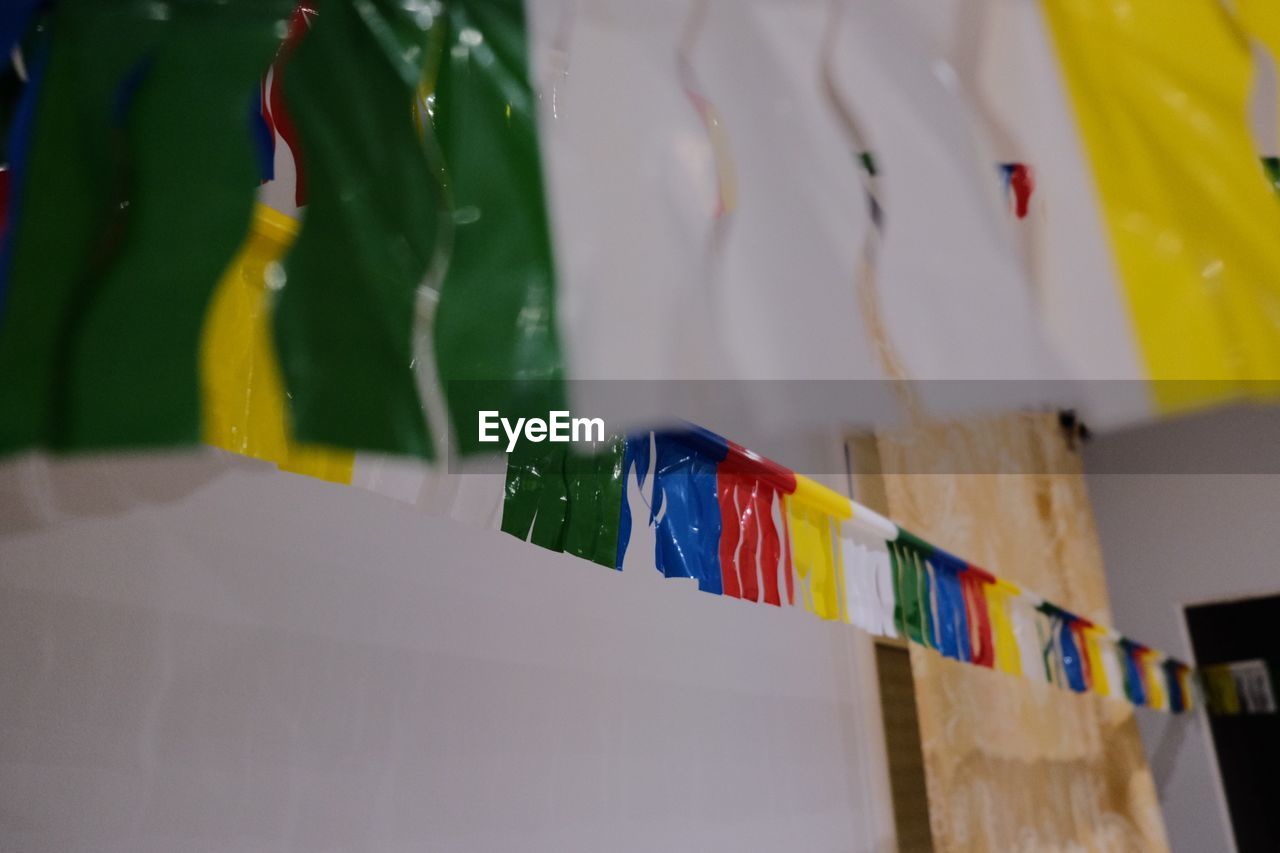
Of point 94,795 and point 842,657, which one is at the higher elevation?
point 842,657

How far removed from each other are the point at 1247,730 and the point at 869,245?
444cm

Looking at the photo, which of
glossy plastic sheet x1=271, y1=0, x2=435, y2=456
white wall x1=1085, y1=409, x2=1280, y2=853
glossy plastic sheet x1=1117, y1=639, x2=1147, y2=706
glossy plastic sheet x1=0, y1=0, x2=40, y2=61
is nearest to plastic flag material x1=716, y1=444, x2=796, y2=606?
glossy plastic sheet x1=271, y1=0, x2=435, y2=456

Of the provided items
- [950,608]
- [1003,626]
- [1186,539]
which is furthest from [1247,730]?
[950,608]

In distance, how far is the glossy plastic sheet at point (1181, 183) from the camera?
2.28ft

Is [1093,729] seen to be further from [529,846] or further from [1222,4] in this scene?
[1222,4]

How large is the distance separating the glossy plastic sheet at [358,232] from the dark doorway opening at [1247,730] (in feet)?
14.7

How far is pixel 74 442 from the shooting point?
560 mm

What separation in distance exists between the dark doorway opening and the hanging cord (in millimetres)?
4235

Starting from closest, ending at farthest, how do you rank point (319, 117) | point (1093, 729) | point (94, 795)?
point (319, 117) → point (94, 795) → point (1093, 729)

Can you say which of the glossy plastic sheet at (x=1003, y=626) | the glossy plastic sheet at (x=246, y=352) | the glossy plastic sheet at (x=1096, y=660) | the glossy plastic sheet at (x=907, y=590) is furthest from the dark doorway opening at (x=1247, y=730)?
the glossy plastic sheet at (x=246, y=352)

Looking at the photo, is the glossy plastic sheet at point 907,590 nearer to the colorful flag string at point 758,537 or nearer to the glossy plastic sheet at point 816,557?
the colorful flag string at point 758,537

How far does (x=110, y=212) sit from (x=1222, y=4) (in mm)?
→ 861

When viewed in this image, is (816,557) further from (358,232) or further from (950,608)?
(358,232)

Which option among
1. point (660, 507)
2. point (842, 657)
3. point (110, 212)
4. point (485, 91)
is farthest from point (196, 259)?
point (842, 657)
